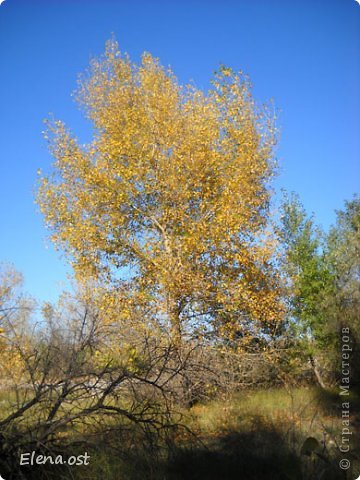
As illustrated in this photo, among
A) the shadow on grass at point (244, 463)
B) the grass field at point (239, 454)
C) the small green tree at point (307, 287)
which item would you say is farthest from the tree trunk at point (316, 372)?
the shadow on grass at point (244, 463)

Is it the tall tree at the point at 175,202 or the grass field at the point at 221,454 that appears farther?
the tall tree at the point at 175,202

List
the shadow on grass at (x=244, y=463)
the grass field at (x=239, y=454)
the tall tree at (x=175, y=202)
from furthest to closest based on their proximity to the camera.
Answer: the tall tree at (x=175, y=202), the shadow on grass at (x=244, y=463), the grass field at (x=239, y=454)

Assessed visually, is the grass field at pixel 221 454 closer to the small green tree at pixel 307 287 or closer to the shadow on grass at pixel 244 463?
the shadow on grass at pixel 244 463

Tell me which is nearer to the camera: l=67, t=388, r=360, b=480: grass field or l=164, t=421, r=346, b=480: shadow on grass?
l=67, t=388, r=360, b=480: grass field

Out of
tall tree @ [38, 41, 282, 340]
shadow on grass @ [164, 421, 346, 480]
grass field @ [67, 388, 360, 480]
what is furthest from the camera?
tall tree @ [38, 41, 282, 340]

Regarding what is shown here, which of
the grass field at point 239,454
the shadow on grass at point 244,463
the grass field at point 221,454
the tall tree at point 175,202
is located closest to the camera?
the grass field at point 221,454

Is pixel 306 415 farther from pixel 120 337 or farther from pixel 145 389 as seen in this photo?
pixel 145 389

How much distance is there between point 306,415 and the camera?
8.95m

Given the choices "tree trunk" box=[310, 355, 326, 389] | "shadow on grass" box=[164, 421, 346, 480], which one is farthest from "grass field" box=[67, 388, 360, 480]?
"tree trunk" box=[310, 355, 326, 389]

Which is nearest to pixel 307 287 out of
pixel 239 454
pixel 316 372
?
pixel 316 372

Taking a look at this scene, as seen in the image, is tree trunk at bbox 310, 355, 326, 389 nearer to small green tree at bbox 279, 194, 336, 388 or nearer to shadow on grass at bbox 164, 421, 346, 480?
small green tree at bbox 279, 194, 336, 388

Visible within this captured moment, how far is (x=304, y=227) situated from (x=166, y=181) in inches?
210

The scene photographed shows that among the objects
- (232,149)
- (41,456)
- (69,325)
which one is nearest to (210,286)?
(232,149)

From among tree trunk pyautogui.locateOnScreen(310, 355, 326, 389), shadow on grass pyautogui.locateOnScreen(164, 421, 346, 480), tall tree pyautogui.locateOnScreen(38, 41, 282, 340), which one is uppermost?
tall tree pyautogui.locateOnScreen(38, 41, 282, 340)
